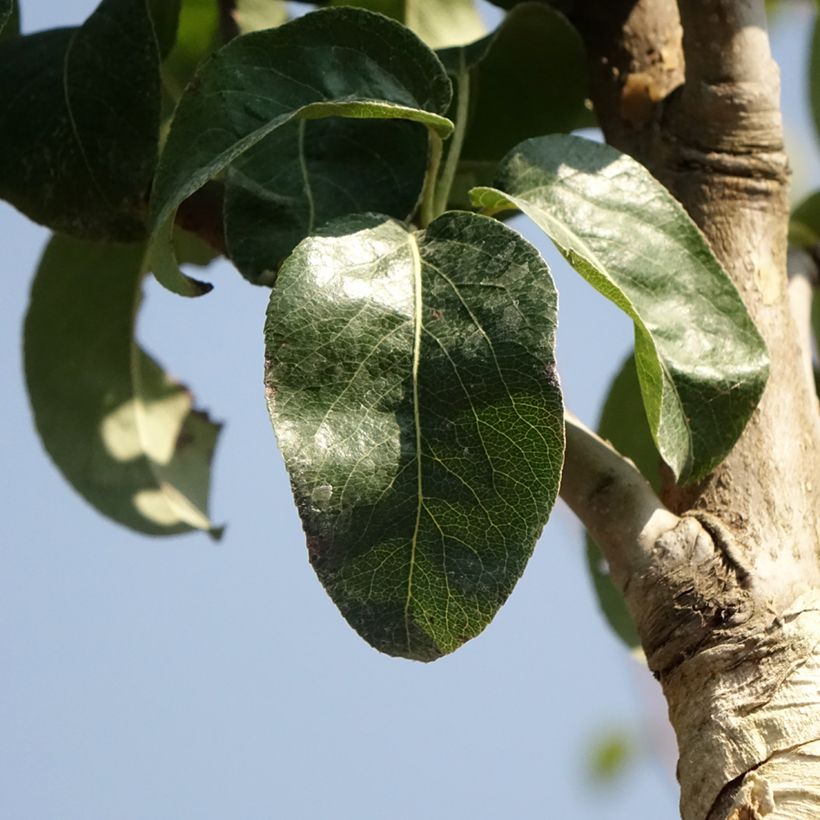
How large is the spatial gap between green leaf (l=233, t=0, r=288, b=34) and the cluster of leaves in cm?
13

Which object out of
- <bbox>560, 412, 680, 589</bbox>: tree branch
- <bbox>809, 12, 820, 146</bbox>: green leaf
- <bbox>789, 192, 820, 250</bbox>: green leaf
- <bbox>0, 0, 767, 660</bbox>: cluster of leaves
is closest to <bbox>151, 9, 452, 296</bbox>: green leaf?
<bbox>0, 0, 767, 660</bbox>: cluster of leaves

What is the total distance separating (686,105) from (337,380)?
1.00 feet

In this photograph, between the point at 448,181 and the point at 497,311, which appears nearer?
the point at 497,311

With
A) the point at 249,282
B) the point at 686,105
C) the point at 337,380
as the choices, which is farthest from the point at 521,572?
the point at 686,105

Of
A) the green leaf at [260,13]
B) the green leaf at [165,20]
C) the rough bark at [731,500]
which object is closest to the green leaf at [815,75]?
the rough bark at [731,500]

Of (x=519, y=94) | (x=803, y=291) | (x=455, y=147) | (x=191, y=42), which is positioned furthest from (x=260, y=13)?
(x=803, y=291)

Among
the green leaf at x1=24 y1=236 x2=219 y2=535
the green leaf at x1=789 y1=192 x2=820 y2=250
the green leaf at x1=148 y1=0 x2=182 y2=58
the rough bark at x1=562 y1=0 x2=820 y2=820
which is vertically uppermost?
the green leaf at x1=148 y1=0 x2=182 y2=58

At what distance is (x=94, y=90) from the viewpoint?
620 millimetres

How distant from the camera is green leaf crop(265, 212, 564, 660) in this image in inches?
17.4

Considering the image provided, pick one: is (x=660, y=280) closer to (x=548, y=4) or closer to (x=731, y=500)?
(x=731, y=500)

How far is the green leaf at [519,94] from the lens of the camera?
0.75 m

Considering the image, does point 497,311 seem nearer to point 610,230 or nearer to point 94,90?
point 610,230

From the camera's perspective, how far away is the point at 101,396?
→ 33.6 inches

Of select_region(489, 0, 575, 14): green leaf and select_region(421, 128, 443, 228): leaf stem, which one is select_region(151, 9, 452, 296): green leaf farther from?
select_region(489, 0, 575, 14): green leaf
